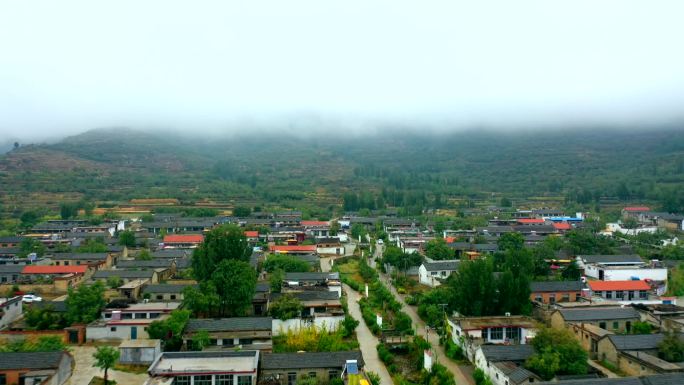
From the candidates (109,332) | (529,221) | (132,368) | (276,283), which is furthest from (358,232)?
(132,368)

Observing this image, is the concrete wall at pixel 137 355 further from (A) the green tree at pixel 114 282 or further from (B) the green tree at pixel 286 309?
(A) the green tree at pixel 114 282

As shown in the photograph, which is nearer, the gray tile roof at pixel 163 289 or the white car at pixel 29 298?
the white car at pixel 29 298

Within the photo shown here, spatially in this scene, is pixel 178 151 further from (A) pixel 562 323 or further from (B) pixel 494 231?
(A) pixel 562 323

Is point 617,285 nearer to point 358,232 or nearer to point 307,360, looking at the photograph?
point 307,360

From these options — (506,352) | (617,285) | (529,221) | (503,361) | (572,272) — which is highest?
(506,352)

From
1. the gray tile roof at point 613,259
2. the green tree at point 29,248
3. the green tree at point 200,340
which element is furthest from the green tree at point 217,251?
the gray tile roof at point 613,259

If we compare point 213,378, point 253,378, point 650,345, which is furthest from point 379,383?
point 650,345

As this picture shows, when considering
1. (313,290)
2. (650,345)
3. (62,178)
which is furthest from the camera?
(62,178)
